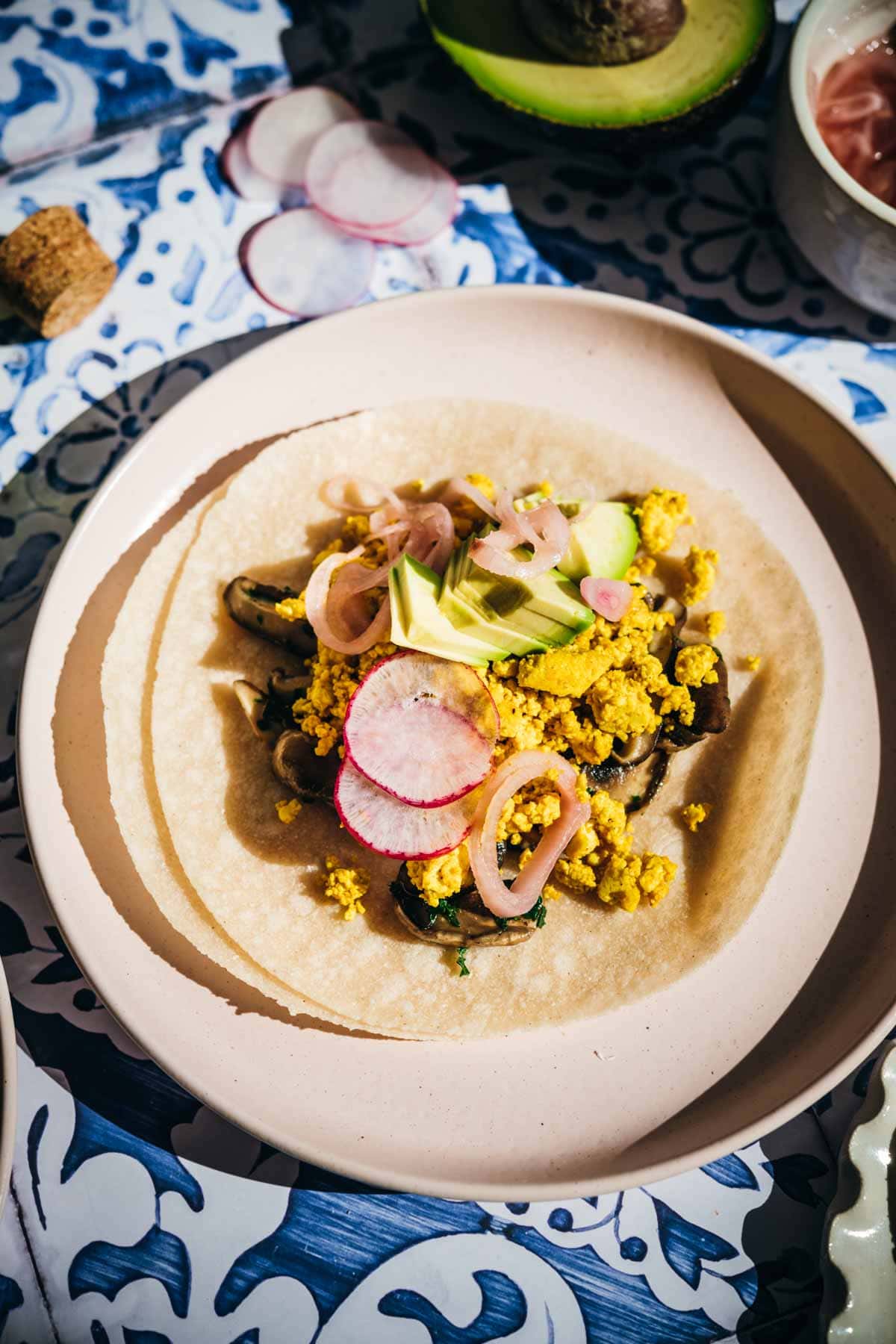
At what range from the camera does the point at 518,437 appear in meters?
2.48

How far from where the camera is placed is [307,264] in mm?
2773

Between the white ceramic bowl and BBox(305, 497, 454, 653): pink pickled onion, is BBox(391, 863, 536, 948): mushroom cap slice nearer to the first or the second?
BBox(305, 497, 454, 653): pink pickled onion

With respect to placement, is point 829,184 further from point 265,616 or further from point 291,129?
point 265,616

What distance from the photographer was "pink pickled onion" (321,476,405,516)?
239 cm

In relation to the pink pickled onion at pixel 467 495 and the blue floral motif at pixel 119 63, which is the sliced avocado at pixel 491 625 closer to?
the pink pickled onion at pixel 467 495

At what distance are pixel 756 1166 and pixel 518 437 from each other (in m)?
1.82

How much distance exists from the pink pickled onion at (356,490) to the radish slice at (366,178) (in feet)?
2.88

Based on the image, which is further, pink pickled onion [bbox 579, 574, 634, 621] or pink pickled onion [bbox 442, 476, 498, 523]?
pink pickled onion [bbox 442, 476, 498, 523]

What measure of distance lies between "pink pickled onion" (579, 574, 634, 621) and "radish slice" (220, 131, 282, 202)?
1584 mm

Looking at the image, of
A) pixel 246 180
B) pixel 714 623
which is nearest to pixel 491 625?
pixel 714 623

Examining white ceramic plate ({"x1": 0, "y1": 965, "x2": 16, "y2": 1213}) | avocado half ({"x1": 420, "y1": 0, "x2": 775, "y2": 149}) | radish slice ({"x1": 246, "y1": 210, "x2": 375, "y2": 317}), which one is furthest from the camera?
radish slice ({"x1": 246, "y1": 210, "x2": 375, "y2": 317})

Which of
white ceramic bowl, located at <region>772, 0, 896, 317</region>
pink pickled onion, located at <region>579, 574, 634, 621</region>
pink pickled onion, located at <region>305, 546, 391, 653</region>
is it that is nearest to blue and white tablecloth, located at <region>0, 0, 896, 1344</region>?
white ceramic bowl, located at <region>772, 0, 896, 317</region>

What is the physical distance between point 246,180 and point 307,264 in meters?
0.34

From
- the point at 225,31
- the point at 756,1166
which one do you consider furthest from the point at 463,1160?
the point at 225,31
